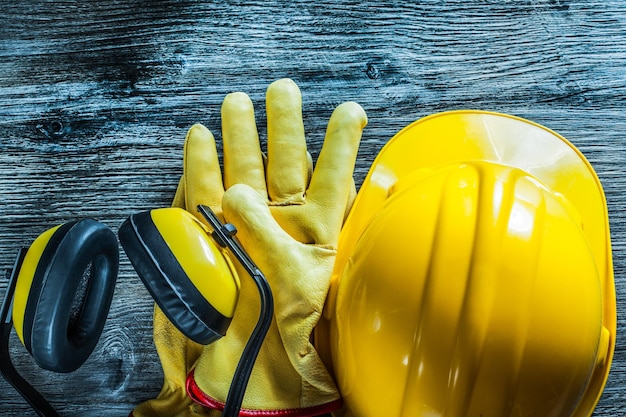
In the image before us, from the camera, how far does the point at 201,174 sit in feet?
2.51

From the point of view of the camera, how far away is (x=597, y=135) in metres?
0.91

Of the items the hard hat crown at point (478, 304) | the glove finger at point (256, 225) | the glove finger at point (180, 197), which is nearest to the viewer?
the hard hat crown at point (478, 304)

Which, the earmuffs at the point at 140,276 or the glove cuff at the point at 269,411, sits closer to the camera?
the earmuffs at the point at 140,276

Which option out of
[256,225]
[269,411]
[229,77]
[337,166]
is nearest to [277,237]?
[256,225]

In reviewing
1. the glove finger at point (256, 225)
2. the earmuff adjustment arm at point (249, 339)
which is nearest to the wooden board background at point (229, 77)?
the glove finger at point (256, 225)

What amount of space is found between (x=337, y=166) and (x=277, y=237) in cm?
14

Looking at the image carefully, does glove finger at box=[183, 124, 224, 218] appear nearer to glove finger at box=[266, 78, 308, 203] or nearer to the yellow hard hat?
glove finger at box=[266, 78, 308, 203]

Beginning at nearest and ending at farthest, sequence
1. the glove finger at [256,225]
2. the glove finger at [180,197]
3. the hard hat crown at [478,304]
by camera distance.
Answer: the hard hat crown at [478,304] < the glove finger at [256,225] < the glove finger at [180,197]

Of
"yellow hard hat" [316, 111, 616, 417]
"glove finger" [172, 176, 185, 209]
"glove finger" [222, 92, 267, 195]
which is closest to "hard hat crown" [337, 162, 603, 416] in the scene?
"yellow hard hat" [316, 111, 616, 417]

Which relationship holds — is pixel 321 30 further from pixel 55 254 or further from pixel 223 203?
pixel 55 254

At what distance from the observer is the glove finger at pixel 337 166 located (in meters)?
0.74

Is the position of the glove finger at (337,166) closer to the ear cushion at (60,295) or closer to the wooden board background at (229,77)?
the wooden board background at (229,77)

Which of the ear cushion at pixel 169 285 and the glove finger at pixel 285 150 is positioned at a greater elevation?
the glove finger at pixel 285 150

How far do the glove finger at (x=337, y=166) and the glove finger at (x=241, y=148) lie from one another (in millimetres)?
88
